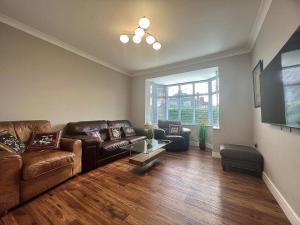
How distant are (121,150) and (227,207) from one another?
247 cm

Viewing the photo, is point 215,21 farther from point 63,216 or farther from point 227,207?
point 63,216

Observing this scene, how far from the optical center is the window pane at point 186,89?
566cm

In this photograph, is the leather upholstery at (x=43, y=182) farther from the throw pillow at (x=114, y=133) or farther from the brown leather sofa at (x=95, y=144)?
the throw pillow at (x=114, y=133)

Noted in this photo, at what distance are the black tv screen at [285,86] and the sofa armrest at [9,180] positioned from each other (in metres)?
2.96

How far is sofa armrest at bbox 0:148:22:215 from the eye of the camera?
153cm

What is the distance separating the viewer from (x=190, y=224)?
1.43 m

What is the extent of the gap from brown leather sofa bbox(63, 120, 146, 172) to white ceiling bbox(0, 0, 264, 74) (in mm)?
1941

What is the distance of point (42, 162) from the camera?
1857 mm

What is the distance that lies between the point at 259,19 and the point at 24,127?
4476 mm

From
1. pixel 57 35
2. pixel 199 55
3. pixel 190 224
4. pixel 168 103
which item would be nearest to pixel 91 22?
pixel 57 35

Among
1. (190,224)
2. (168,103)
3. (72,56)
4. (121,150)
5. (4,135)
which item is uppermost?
(72,56)

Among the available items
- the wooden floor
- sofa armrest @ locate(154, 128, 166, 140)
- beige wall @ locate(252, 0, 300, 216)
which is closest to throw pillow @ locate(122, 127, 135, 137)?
sofa armrest @ locate(154, 128, 166, 140)

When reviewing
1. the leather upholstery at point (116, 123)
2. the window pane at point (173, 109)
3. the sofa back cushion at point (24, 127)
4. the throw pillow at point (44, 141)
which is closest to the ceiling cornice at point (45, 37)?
the sofa back cushion at point (24, 127)

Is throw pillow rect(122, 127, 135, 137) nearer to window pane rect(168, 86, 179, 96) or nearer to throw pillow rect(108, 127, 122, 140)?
throw pillow rect(108, 127, 122, 140)
